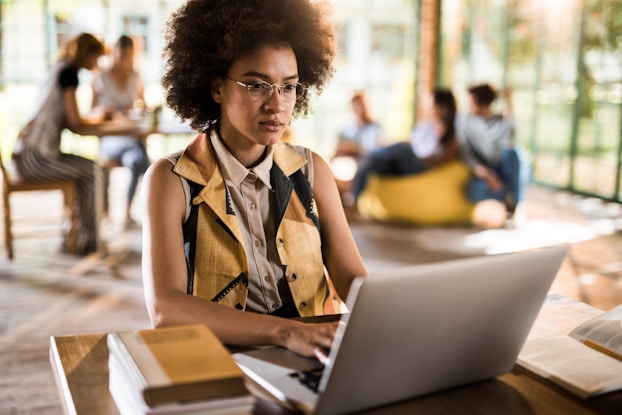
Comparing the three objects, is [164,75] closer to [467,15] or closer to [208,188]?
[208,188]

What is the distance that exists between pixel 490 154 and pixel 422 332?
506cm

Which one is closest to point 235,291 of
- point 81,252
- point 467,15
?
point 81,252

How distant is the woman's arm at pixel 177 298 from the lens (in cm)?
130

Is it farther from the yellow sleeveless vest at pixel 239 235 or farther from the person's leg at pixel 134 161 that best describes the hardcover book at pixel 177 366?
the person's leg at pixel 134 161

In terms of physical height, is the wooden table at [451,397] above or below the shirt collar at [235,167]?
below

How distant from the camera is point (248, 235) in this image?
5.64ft

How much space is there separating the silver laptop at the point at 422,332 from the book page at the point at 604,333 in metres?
0.24

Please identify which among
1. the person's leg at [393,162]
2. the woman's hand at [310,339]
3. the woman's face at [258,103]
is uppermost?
the woman's face at [258,103]

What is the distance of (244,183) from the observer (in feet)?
5.78

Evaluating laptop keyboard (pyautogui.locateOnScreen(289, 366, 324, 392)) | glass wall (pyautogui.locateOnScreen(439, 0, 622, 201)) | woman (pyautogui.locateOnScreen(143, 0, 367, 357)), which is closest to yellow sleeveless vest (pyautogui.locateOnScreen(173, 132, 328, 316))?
woman (pyautogui.locateOnScreen(143, 0, 367, 357))

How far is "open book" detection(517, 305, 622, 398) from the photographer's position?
4.00 feet

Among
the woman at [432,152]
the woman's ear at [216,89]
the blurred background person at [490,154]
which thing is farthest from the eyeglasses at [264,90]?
the blurred background person at [490,154]

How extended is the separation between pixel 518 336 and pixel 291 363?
382 mm

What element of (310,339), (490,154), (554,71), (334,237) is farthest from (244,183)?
(554,71)
